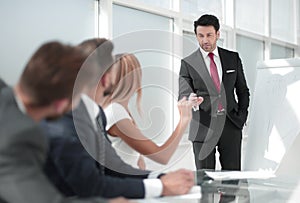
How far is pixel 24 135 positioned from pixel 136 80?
481 mm

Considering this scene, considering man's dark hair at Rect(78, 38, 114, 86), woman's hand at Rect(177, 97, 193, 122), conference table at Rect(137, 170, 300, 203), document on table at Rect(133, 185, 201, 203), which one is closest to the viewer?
man's dark hair at Rect(78, 38, 114, 86)

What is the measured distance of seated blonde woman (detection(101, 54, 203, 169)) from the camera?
3.52 feet

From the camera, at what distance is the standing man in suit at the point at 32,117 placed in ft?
2.24

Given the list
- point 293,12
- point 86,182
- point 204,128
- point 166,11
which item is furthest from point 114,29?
point 293,12

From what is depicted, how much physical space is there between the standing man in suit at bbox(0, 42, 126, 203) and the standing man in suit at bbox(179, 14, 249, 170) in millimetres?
1506

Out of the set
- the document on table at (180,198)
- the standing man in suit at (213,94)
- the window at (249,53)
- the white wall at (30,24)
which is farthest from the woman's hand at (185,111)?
the window at (249,53)

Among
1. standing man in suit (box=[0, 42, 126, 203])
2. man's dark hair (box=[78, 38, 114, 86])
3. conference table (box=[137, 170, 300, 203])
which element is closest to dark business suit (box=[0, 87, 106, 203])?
standing man in suit (box=[0, 42, 126, 203])

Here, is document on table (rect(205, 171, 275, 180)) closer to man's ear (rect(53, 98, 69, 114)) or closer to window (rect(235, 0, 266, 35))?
man's ear (rect(53, 98, 69, 114))

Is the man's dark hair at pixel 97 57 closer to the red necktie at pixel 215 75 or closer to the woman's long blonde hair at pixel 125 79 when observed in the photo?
the woman's long blonde hair at pixel 125 79

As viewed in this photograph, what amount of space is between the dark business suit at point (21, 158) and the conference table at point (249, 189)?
81 cm

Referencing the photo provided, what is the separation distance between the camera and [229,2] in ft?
15.2

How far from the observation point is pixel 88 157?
858mm

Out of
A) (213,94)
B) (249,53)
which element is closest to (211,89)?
(213,94)

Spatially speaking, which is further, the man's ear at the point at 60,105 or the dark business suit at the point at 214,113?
the dark business suit at the point at 214,113
